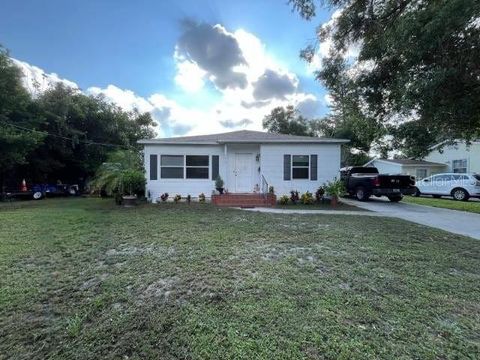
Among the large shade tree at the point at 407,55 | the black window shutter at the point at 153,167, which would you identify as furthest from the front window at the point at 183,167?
the large shade tree at the point at 407,55

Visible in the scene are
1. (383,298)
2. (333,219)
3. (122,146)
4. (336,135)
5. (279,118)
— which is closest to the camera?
(383,298)

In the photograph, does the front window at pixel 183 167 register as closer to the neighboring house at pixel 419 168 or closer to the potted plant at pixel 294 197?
the potted plant at pixel 294 197

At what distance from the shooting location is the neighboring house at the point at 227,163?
1359cm

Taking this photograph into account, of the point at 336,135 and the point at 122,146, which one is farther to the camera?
the point at 336,135

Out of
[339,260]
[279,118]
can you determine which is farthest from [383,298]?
[279,118]

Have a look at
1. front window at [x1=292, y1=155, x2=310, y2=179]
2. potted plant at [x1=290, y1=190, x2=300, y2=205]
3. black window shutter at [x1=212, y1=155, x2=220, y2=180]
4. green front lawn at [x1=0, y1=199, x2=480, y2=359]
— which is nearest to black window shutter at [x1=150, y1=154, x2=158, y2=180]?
black window shutter at [x1=212, y1=155, x2=220, y2=180]

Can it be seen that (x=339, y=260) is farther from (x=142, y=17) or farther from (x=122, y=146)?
(x=122, y=146)

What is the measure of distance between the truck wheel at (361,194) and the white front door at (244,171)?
5805mm


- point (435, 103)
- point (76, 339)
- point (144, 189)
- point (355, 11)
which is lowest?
point (76, 339)

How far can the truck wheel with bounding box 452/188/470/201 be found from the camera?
17.4 m

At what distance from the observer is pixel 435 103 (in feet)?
22.8

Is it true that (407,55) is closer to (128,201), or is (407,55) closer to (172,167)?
(172,167)

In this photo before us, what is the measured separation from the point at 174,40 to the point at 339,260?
11166mm

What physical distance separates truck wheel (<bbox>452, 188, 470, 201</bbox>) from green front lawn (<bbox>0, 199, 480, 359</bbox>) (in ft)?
45.8
